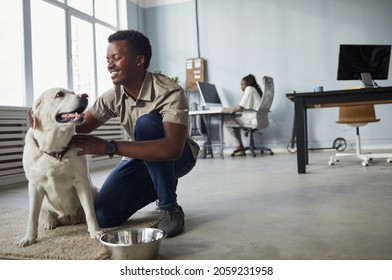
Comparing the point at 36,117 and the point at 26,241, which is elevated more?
the point at 36,117

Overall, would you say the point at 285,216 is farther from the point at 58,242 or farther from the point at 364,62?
the point at 364,62

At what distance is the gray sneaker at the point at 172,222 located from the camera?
1384mm

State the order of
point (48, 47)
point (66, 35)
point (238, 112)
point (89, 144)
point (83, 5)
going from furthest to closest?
1. point (238, 112)
2. point (83, 5)
3. point (66, 35)
4. point (48, 47)
5. point (89, 144)

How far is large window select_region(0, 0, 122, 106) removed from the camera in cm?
349

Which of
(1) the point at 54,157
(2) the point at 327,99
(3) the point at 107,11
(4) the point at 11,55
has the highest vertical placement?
(3) the point at 107,11

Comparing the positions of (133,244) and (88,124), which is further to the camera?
(88,124)

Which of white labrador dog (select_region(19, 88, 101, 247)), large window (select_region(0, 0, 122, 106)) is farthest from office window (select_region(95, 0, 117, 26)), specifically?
white labrador dog (select_region(19, 88, 101, 247))

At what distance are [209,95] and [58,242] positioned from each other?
4.06m

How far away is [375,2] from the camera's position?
5.04m

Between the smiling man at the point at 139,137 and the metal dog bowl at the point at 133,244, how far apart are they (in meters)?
0.17

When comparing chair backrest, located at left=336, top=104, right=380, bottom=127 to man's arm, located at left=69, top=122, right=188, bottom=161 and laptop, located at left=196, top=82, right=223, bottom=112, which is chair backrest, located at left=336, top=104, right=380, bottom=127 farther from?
man's arm, located at left=69, top=122, right=188, bottom=161

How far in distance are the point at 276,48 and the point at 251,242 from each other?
15.4ft

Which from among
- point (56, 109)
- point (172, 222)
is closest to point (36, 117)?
point (56, 109)

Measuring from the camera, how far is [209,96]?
515cm
